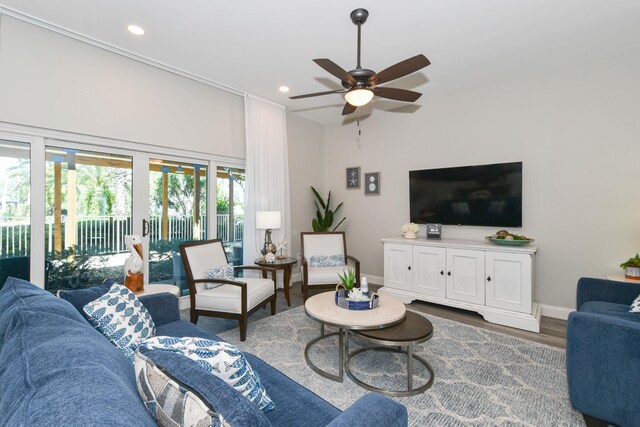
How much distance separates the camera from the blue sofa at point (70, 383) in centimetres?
62

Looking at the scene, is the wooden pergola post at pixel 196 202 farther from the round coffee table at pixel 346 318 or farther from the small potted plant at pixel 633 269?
the small potted plant at pixel 633 269

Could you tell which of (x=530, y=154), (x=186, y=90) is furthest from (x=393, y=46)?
(x=186, y=90)

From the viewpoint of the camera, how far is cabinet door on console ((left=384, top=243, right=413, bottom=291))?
4.14 meters

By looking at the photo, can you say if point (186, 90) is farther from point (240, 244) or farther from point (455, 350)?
point (455, 350)

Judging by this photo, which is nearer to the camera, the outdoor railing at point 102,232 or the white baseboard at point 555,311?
the outdoor railing at point 102,232

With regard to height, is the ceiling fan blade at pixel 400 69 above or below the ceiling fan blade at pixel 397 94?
above

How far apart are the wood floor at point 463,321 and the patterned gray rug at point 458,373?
0.18 meters

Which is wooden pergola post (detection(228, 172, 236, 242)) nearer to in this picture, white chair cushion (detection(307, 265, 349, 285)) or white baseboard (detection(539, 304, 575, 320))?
white chair cushion (detection(307, 265, 349, 285))

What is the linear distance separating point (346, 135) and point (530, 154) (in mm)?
2844

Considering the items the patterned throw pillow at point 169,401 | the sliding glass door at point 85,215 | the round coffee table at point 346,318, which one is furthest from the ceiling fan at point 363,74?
the sliding glass door at point 85,215

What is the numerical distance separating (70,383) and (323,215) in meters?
4.98

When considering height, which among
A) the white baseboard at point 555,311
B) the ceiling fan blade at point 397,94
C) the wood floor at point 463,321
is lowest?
the wood floor at point 463,321

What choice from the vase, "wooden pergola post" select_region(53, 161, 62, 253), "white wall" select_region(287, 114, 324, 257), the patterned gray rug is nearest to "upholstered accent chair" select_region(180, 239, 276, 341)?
the patterned gray rug

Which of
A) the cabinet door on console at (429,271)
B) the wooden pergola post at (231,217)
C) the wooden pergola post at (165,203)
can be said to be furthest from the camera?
the wooden pergola post at (231,217)
